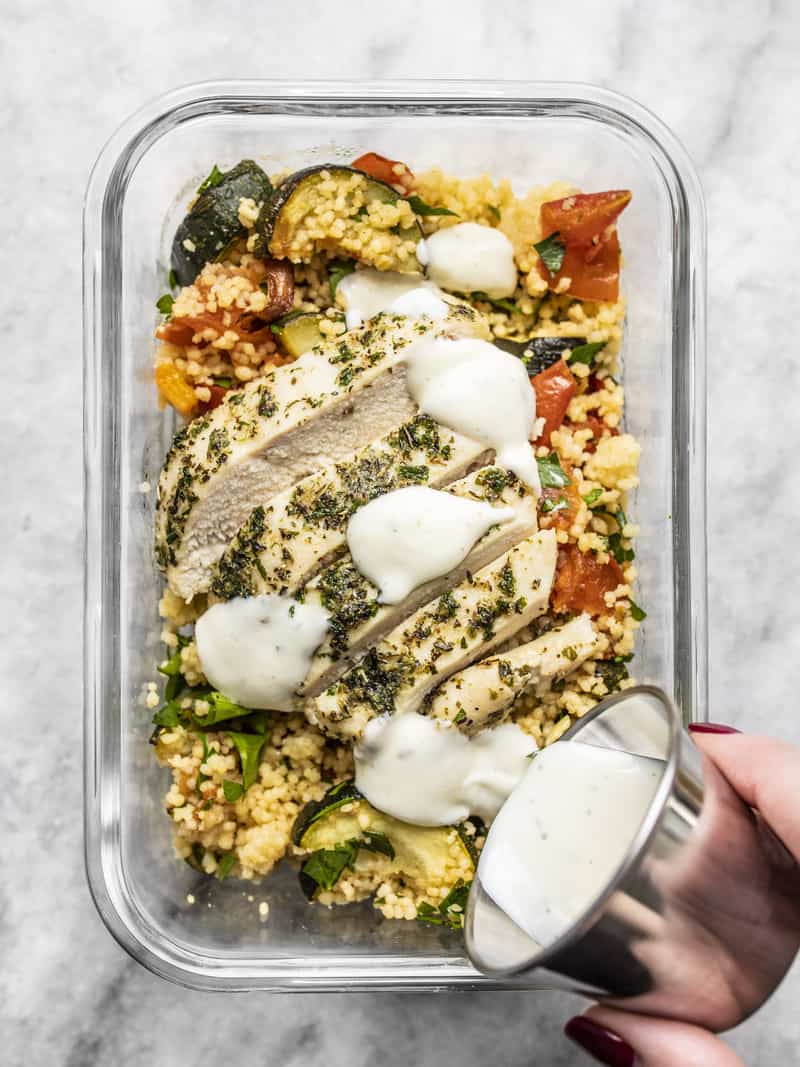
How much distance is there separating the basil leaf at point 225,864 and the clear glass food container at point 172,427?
0.33 ft

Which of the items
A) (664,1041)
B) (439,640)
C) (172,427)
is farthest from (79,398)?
(664,1041)

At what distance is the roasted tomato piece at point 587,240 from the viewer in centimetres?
275

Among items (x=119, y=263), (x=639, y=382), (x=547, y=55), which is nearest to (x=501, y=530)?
(x=639, y=382)

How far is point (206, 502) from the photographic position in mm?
2646

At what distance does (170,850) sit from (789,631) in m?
1.75

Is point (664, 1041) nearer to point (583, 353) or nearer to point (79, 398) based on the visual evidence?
point (583, 353)

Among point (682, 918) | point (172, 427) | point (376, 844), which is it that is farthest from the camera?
point (172, 427)

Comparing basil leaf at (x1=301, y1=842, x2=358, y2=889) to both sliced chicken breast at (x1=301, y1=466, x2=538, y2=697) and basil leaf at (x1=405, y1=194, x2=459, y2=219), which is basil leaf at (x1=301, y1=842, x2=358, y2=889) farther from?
basil leaf at (x1=405, y1=194, x2=459, y2=219)

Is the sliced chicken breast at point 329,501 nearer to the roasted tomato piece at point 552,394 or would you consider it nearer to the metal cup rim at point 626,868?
the roasted tomato piece at point 552,394

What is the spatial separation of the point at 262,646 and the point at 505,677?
56 cm

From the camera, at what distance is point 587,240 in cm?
276

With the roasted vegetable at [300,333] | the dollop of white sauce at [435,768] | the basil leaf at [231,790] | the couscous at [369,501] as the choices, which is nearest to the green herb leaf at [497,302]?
the couscous at [369,501]

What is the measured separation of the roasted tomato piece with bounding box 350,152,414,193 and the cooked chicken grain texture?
1.18 feet

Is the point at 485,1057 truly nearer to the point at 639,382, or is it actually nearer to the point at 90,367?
the point at 639,382
